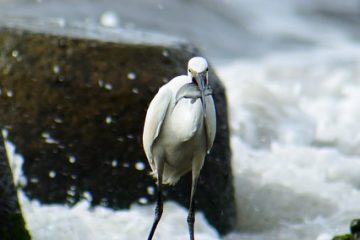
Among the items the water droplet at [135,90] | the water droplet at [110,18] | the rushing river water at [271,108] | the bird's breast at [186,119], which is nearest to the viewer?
the bird's breast at [186,119]

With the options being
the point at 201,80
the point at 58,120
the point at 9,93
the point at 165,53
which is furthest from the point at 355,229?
the point at 9,93

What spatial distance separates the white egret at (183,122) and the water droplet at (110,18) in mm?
9083

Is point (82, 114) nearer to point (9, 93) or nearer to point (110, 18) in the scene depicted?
point (9, 93)

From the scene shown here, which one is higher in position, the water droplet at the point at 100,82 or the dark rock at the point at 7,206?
the water droplet at the point at 100,82

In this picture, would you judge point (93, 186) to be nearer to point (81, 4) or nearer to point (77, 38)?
point (77, 38)

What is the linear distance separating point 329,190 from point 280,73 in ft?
15.0

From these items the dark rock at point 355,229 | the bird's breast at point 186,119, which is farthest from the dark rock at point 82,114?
the bird's breast at point 186,119

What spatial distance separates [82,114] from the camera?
6.82 meters

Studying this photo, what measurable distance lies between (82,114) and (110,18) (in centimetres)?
747

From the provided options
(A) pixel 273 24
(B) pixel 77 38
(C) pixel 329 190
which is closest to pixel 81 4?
(A) pixel 273 24

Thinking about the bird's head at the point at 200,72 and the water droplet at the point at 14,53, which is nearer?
the bird's head at the point at 200,72

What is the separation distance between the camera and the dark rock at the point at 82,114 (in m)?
6.81

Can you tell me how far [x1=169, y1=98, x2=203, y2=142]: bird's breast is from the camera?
4648mm

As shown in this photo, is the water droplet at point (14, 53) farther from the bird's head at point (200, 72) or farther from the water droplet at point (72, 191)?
the bird's head at point (200, 72)
